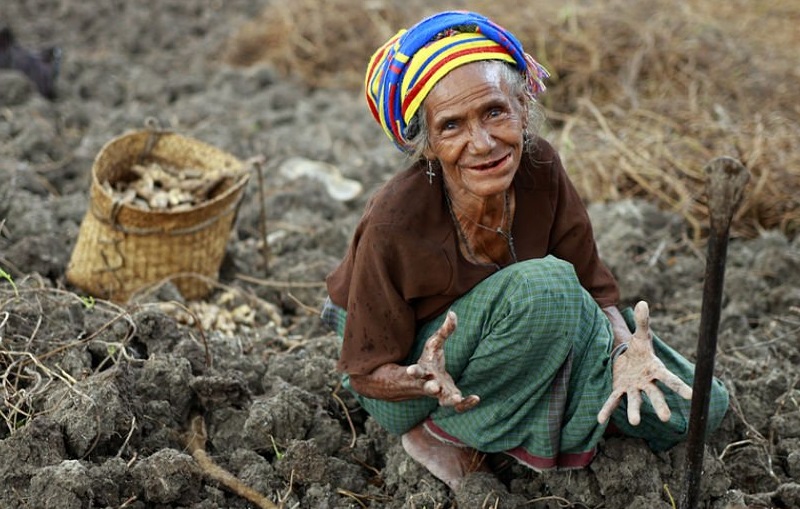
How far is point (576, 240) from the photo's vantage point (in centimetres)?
264

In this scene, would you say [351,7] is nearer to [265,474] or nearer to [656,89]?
[656,89]

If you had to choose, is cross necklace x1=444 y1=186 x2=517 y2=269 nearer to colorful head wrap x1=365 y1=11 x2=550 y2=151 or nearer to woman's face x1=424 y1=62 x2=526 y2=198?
woman's face x1=424 y1=62 x2=526 y2=198

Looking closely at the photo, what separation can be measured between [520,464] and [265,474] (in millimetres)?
688

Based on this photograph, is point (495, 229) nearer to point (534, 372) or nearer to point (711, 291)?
point (534, 372)

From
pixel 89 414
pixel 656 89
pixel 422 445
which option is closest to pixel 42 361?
pixel 89 414

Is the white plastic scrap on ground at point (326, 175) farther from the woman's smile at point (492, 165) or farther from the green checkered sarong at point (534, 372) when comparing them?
the woman's smile at point (492, 165)

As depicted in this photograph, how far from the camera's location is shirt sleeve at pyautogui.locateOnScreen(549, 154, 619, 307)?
→ 2625 millimetres

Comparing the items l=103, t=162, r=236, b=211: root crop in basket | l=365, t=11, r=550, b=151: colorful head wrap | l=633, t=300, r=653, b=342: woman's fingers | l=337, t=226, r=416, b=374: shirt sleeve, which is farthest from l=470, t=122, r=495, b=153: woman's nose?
l=103, t=162, r=236, b=211: root crop in basket

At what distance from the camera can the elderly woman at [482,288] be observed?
233cm

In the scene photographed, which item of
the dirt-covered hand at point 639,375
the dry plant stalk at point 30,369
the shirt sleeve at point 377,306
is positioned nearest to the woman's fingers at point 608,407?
the dirt-covered hand at point 639,375

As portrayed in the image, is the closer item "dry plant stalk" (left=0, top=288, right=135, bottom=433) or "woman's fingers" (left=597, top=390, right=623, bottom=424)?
"woman's fingers" (left=597, top=390, right=623, bottom=424)

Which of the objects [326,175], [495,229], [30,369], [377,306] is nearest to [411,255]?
[377,306]

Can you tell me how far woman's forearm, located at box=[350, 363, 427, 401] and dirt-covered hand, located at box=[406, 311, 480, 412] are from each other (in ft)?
0.19

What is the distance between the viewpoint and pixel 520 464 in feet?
8.88
